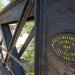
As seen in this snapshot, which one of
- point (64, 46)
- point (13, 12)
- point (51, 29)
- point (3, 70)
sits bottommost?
point (3, 70)

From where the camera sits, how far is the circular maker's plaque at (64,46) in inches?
94.5

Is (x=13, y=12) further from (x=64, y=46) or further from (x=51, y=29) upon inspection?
(x=64, y=46)

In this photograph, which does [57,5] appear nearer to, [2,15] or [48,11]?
[48,11]

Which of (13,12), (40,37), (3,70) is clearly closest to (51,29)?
(40,37)

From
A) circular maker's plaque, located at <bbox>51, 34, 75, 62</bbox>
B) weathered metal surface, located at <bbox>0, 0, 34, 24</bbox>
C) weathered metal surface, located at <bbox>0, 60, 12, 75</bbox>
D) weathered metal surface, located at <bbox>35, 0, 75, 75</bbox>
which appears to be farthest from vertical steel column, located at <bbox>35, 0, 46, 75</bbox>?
weathered metal surface, located at <bbox>0, 60, 12, 75</bbox>

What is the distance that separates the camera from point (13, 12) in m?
4.49

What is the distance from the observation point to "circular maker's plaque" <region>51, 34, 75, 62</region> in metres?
2.40

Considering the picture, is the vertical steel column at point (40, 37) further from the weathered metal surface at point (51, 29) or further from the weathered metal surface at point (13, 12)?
the weathered metal surface at point (13, 12)

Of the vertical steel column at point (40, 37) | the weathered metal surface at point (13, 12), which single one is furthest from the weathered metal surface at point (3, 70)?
the vertical steel column at point (40, 37)

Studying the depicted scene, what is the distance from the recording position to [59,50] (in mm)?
2543

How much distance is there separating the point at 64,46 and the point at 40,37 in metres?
0.44

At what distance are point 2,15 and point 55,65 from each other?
3184 mm

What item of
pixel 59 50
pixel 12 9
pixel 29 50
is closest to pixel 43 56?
pixel 59 50

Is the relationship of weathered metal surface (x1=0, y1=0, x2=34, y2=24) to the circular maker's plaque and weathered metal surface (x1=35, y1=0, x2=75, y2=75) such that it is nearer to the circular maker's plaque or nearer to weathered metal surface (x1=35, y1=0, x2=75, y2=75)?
weathered metal surface (x1=35, y1=0, x2=75, y2=75)
